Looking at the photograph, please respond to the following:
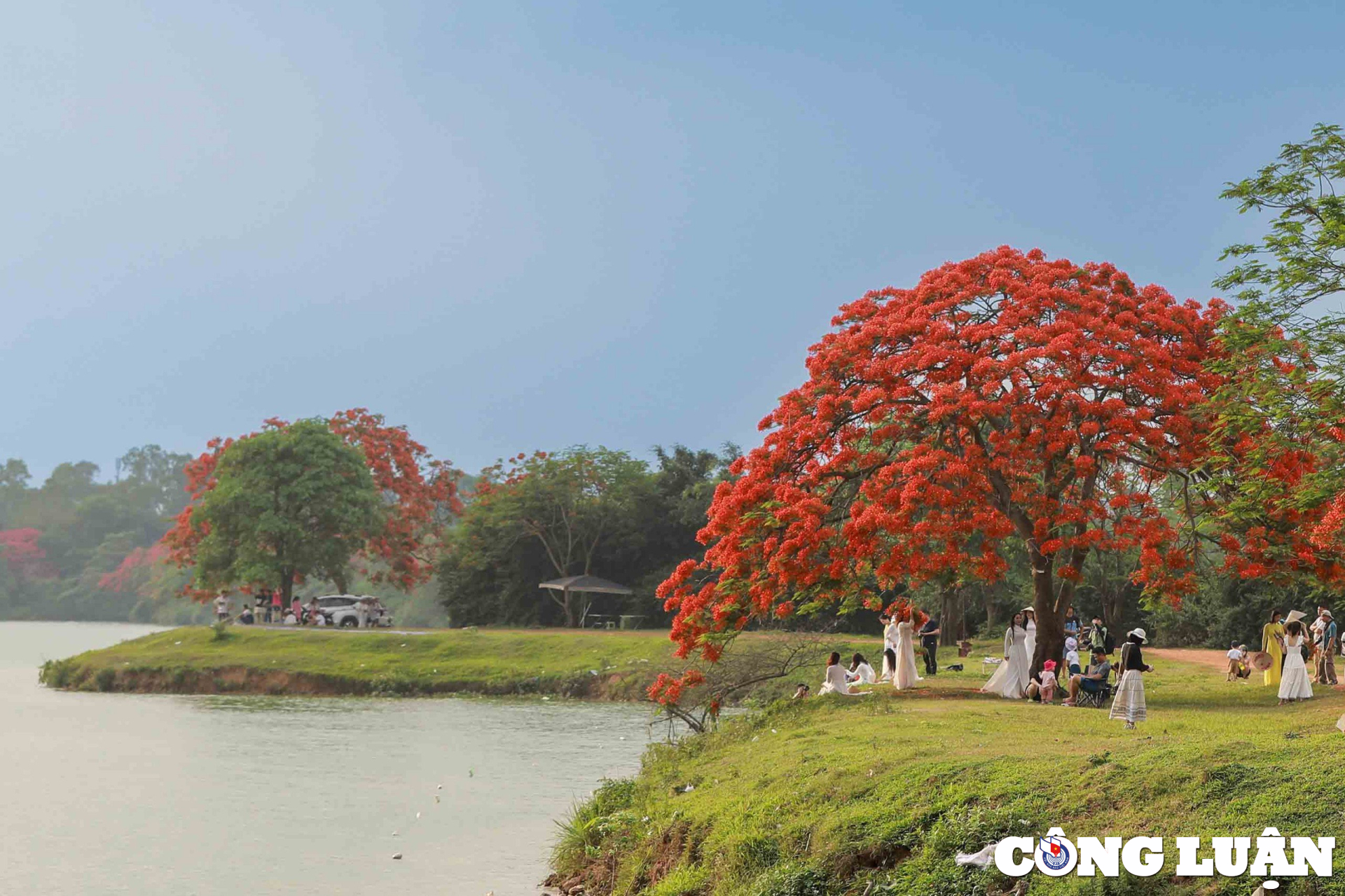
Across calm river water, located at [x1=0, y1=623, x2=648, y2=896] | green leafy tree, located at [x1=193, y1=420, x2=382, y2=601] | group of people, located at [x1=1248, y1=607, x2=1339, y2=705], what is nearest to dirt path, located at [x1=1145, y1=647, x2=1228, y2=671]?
group of people, located at [x1=1248, y1=607, x2=1339, y2=705]

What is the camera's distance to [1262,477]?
18.1m

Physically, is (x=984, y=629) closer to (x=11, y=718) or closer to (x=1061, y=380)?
(x=1061, y=380)

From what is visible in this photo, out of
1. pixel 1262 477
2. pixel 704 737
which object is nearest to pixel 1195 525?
pixel 1262 477

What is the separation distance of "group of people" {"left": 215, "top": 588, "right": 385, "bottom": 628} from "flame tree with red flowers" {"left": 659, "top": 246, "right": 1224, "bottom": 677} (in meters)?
32.9

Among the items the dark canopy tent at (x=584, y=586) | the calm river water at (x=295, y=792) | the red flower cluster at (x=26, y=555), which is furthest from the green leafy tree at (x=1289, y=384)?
the red flower cluster at (x=26, y=555)

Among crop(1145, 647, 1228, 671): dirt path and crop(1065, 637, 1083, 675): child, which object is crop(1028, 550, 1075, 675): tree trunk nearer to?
crop(1065, 637, 1083, 675): child

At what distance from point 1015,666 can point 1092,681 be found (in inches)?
67.3

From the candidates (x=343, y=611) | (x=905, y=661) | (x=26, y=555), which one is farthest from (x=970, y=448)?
(x=26, y=555)

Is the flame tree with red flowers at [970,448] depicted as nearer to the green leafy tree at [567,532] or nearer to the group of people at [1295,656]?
the group of people at [1295,656]

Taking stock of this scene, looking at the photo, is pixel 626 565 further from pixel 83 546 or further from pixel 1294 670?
pixel 83 546

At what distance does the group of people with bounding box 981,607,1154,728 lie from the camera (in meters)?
16.3

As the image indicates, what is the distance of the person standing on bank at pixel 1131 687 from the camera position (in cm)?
1616

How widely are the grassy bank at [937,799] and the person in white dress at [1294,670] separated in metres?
1.42

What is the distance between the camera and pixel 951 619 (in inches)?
1594
